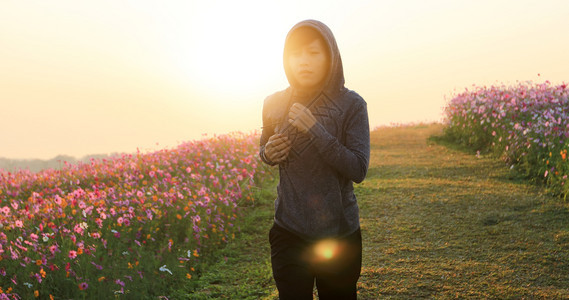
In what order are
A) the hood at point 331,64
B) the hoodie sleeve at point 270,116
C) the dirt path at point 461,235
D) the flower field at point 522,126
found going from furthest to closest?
the flower field at point 522,126 < the dirt path at point 461,235 < the hoodie sleeve at point 270,116 < the hood at point 331,64

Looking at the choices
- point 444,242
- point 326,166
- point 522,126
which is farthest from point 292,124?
point 522,126

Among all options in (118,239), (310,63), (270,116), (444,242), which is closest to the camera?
(310,63)

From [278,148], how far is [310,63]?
1.73ft

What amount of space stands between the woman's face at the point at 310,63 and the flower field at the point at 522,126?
6.98m

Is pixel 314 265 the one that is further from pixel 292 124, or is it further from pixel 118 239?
pixel 118 239

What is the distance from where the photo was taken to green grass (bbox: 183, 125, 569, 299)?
17.0 feet

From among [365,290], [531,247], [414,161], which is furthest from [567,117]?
[365,290]

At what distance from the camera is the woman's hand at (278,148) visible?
2631 mm

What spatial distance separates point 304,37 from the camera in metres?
2.63

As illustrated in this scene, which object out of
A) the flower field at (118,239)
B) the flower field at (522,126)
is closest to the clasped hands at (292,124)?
the flower field at (118,239)

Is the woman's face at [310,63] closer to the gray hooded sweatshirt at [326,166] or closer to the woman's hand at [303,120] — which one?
the gray hooded sweatshirt at [326,166]

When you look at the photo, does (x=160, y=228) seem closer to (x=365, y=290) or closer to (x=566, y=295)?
(x=365, y=290)

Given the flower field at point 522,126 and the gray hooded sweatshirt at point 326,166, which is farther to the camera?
the flower field at point 522,126

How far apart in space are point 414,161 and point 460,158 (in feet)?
3.80
